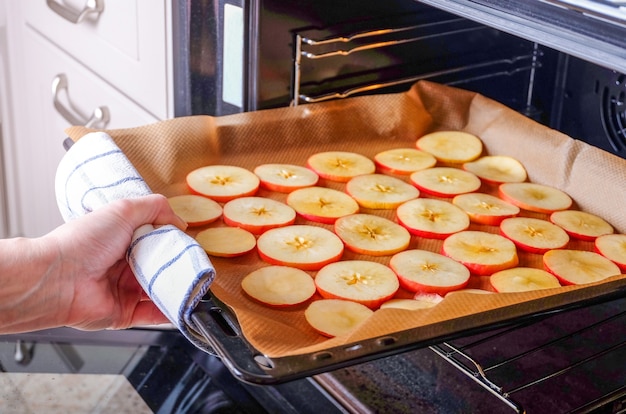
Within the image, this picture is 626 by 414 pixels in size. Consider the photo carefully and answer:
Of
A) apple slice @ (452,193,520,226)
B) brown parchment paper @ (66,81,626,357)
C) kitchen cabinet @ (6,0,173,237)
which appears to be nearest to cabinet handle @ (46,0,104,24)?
kitchen cabinet @ (6,0,173,237)

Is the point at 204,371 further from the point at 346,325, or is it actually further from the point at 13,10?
the point at 13,10

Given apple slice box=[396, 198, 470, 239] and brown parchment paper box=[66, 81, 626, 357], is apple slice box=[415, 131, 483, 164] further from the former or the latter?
apple slice box=[396, 198, 470, 239]

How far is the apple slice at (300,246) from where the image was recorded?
107 centimetres

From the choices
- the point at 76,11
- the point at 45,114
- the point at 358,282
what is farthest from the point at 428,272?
the point at 45,114

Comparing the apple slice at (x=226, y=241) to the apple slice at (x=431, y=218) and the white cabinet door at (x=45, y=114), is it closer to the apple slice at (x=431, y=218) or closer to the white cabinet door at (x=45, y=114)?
the apple slice at (x=431, y=218)

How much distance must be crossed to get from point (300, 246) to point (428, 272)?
6.4 inches

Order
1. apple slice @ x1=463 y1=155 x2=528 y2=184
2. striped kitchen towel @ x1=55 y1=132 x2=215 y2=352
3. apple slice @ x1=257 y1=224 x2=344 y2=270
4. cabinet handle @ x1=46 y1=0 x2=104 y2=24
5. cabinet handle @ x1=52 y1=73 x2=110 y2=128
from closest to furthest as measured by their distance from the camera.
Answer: striped kitchen towel @ x1=55 y1=132 x2=215 y2=352
apple slice @ x1=257 y1=224 x2=344 y2=270
apple slice @ x1=463 y1=155 x2=528 y2=184
cabinet handle @ x1=46 y1=0 x2=104 y2=24
cabinet handle @ x1=52 y1=73 x2=110 y2=128

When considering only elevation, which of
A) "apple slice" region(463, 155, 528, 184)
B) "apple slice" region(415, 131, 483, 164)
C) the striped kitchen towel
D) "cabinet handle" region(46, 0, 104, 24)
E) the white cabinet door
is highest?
"cabinet handle" region(46, 0, 104, 24)

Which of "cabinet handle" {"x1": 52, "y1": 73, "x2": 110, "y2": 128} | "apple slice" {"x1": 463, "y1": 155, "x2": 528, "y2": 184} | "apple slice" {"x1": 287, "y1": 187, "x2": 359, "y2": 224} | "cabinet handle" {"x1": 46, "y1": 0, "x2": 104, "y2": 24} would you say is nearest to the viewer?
"apple slice" {"x1": 287, "y1": 187, "x2": 359, "y2": 224}

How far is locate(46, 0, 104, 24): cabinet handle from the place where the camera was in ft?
4.94

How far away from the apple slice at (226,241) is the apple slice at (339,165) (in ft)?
0.63

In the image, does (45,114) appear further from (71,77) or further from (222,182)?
(222,182)

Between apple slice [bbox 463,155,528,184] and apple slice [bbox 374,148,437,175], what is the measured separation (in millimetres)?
61

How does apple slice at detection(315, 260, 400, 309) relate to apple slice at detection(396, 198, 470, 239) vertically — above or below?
below
